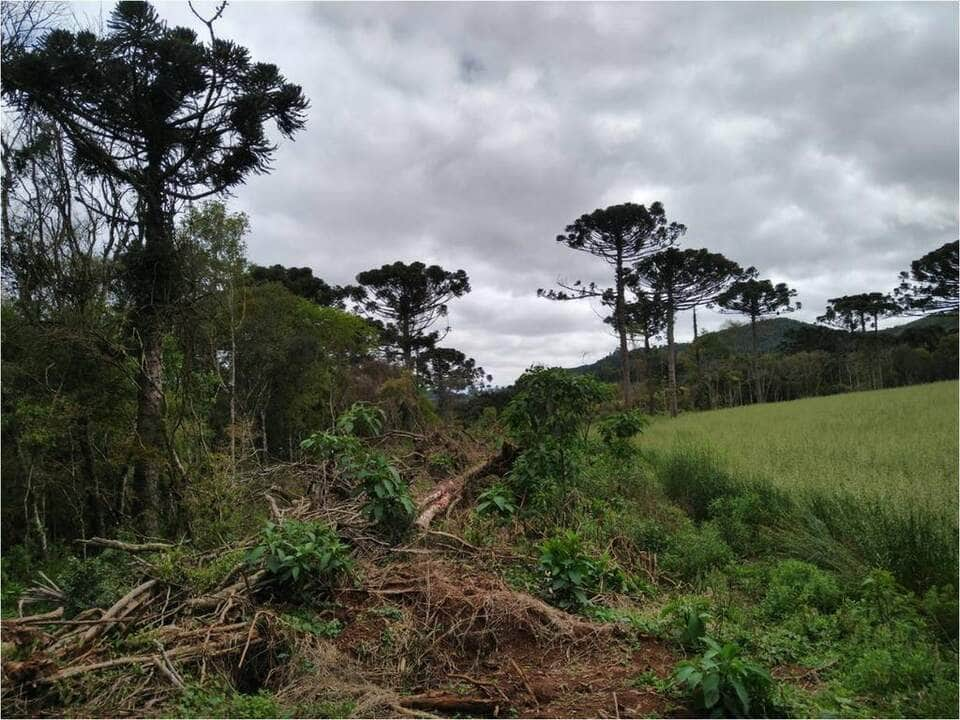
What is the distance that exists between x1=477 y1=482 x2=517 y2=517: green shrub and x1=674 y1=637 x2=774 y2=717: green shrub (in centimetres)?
290

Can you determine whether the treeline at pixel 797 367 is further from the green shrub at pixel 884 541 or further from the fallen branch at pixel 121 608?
the fallen branch at pixel 121 608

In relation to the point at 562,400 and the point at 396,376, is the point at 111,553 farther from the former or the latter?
the point at 396,376

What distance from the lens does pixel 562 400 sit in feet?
22.3

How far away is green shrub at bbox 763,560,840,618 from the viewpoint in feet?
13.7

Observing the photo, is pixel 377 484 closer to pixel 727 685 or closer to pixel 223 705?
pixel 223 705

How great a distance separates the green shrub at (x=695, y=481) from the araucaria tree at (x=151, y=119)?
7.48 metres

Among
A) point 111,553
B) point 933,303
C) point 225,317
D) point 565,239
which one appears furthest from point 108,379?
point 933,303

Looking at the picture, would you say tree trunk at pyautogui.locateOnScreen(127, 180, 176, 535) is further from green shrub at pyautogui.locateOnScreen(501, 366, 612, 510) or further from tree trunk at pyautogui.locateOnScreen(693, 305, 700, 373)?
tree trunk at pyautogui.locateOnScreen(693, 305, 700, 373)

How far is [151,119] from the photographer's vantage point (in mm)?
9430

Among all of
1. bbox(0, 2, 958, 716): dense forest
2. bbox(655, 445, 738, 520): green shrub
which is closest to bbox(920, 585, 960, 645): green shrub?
bbox(0, 2, 958, 716): dense forest

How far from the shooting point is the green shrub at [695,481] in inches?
297

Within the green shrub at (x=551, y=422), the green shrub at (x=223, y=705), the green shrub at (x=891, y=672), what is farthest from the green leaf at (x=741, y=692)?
the green shrub at (x=551, y=422)

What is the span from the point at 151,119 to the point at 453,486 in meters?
7.74

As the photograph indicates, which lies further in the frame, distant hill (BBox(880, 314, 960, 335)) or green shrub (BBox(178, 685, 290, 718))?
distant hill (BBox(880, 314, 960, 335))
